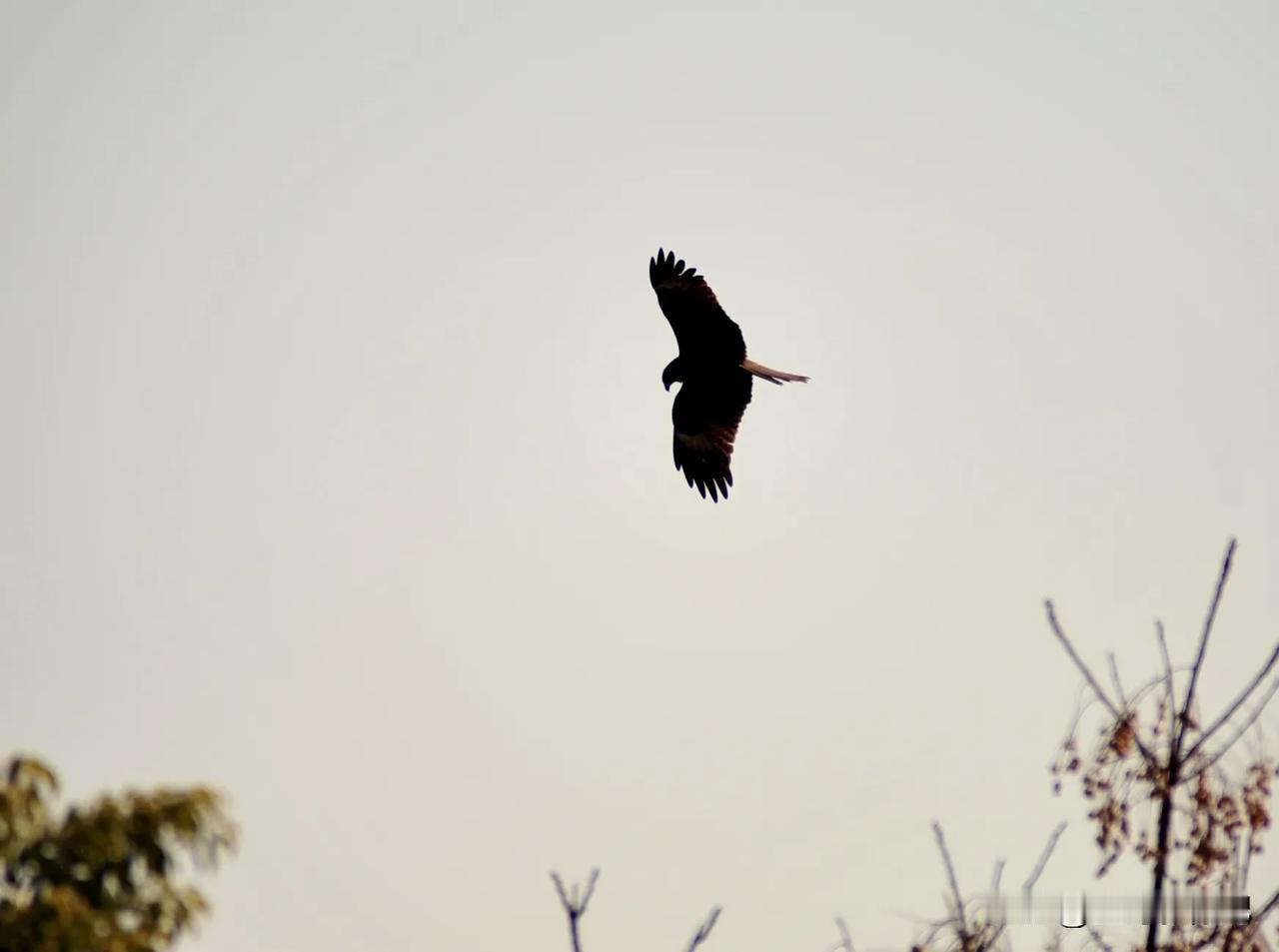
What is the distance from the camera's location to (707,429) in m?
16.5

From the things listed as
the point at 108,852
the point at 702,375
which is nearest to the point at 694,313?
the point at 702,375

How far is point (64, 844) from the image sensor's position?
6.49m

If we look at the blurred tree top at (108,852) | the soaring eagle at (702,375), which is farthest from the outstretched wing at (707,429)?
the blurred tree top at (108,852)

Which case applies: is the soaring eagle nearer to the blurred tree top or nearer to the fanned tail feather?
the fanned tail feather

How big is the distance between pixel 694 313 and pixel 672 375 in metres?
0.91

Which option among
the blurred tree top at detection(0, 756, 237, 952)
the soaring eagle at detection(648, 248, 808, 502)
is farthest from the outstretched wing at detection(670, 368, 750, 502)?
the blurred tree top at detection(0, 756, 237, 952)

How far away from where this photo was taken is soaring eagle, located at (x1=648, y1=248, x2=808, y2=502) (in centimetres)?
1558

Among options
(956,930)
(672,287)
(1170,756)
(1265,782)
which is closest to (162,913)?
(956,930)

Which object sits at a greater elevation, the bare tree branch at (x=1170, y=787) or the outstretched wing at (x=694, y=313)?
the outstretched wing at (x=694, y=313)

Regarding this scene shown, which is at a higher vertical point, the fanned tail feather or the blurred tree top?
the fanned tail feather

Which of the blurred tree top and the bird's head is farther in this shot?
the bird's head

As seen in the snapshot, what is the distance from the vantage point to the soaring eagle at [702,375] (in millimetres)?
15578

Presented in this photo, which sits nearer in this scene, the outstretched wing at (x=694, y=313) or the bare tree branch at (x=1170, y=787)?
the bare tree branch at (x=1170, y=787)

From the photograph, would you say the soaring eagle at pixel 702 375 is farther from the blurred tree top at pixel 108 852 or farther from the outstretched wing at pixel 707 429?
the blurred tree top at pixel 108 852
